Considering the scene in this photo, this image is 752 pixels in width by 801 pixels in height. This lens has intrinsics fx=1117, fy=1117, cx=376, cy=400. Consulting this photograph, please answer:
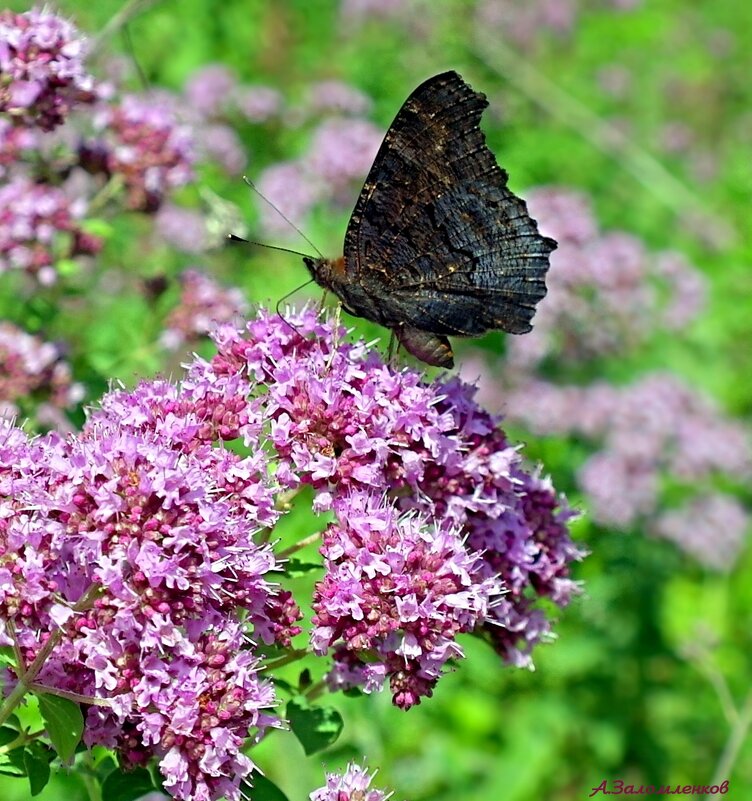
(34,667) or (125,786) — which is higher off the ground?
(34,667)

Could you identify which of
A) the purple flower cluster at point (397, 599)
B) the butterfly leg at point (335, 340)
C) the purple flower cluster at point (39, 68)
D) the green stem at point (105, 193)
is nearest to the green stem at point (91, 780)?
the purple flower cluster at point (397, 599)

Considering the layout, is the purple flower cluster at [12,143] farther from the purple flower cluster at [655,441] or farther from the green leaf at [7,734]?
the purple flower cluster at [655,441]

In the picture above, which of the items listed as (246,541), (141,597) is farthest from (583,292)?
(141,597)

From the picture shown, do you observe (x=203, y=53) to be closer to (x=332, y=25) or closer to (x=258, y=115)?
(x=258, y=115)

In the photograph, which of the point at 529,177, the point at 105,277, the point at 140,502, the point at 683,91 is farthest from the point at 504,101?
the point at 140,502

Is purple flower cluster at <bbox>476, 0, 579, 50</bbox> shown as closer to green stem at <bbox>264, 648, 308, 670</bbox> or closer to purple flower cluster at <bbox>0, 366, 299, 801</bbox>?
green stem at <bbox>264, 648, 308, 670</bbox>

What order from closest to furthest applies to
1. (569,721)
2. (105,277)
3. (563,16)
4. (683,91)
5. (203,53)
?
(569,721) → (105,277) → (203,53) → (563,16) → (683,91)

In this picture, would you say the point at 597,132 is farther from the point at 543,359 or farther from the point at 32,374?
the point at 32,374
